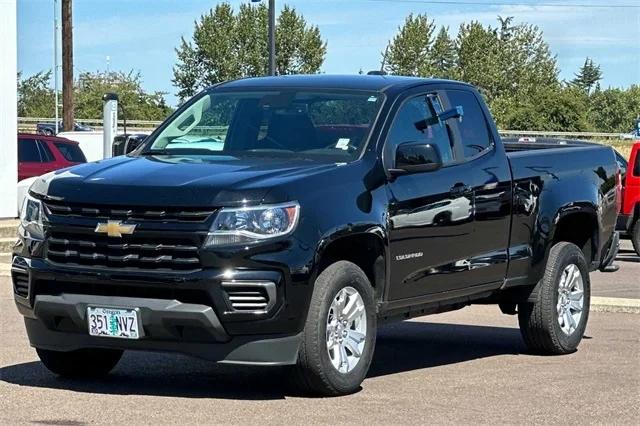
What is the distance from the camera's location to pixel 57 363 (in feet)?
28.9

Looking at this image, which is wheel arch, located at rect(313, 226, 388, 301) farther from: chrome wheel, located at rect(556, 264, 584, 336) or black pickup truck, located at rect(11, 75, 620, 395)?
chrome wheel, located at rect(556, 264, 584, 336)

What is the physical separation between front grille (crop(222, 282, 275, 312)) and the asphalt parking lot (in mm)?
581

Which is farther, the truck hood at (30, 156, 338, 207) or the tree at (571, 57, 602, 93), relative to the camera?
the tree at (571, 57, 602, 93)

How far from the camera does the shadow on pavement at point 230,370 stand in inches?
333

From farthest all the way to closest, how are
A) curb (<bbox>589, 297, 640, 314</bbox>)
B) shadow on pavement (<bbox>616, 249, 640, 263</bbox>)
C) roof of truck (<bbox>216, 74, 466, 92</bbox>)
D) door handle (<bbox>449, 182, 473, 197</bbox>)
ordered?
shadow on pavement (<bbox>616, 249, 640, 263</bbox>) → curb (<bbox>589, 297, 640, 314</bbox>) → roof of truck (<bbox>216, 74, 466, 92</bbox>) → door handle (<bbox>449, 182, 473, 197</bbox>)

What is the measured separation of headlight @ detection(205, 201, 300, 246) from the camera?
768 cm

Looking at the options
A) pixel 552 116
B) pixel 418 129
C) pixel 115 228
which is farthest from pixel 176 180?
pixel 552 116

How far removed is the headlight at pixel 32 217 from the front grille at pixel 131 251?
9.9 inches

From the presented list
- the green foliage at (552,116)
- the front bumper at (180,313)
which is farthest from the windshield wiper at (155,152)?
the green foliage at (552,116)

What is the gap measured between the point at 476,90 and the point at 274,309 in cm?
343

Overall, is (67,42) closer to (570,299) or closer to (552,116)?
(570,299)

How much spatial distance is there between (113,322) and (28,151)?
1931cm

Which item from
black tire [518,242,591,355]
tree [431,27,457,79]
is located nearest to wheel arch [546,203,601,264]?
black tire [518,242,591,355]

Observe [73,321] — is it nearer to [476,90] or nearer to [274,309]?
[274,309]
